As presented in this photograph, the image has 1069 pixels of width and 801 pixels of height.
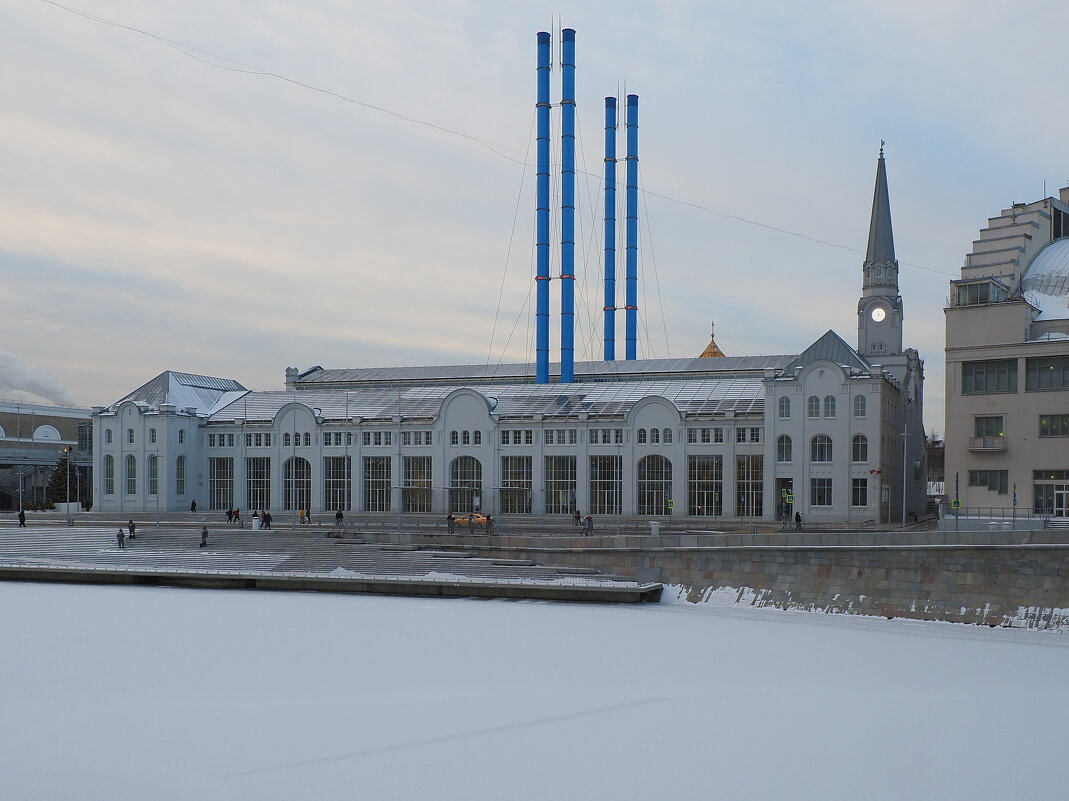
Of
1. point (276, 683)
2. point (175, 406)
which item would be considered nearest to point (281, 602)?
point (276, 683)

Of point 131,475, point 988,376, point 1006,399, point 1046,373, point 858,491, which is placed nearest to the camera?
point 1046,373

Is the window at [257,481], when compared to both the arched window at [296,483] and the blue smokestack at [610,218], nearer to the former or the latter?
the arched window at [296,483]

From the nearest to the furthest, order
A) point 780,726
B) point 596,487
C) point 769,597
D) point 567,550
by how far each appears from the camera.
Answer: point 780,726
point 769,597
point 567,550
point 596,487

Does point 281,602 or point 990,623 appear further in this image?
point 281,602

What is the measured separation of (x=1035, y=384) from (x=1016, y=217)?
17.4m

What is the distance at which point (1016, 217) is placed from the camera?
7425 cm

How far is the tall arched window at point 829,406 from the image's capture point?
2995 inches

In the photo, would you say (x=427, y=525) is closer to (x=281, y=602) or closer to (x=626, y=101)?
(x=281, y=602)

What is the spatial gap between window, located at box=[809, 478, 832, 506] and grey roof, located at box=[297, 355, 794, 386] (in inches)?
847

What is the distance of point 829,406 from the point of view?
7612 cm

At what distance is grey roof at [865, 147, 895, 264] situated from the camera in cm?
9569

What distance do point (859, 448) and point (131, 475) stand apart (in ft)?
219

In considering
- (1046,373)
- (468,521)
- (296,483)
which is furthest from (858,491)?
(296,483)

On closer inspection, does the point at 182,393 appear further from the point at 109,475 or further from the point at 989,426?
the point at 989,426
